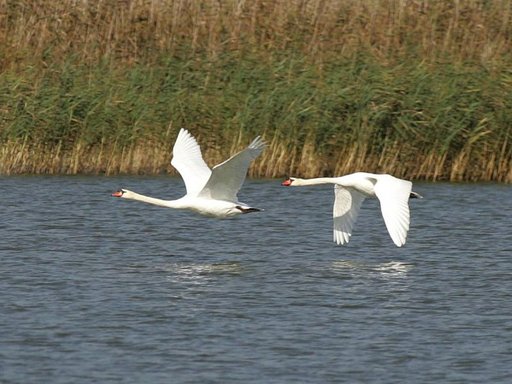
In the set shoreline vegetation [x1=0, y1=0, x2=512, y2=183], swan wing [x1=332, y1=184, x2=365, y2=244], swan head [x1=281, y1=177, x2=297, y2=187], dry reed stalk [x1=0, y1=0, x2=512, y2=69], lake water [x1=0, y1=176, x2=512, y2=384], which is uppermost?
dry reed stalk [x1=0, y1=0, x2=512, y2=69]

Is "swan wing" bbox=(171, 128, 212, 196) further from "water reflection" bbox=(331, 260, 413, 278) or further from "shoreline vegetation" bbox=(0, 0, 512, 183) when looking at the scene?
"shoreline vegetation" bbox=(0, 0, 512, 183)

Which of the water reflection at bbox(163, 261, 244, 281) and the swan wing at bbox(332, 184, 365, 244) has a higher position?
the swan wing at bbox(332, 184, 365, 244)

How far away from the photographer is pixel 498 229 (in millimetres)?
13102

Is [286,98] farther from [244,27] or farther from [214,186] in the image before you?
[214,186]

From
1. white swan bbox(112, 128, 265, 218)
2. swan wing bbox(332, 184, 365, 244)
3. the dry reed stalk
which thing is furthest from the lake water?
the dry reed stalk

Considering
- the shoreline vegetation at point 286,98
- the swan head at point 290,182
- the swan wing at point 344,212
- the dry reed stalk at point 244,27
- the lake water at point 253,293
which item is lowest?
the lake water at point 253,293

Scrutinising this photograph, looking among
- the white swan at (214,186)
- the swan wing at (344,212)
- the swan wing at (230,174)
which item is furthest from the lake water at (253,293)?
the swan wing at (230,174)

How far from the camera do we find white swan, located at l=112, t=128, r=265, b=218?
10141mm

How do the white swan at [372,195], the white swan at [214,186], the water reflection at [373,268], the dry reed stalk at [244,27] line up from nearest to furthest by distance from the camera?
the white swan at [372,195] < the white swan at [214,186] < the water reflection at [373,268] < the dry reed stalk at [244,27]

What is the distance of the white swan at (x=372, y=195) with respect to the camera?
10.0 meters

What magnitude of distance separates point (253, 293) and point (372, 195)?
173 cm

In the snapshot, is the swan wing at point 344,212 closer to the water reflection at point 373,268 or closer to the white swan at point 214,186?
the water reflection at point 373,268

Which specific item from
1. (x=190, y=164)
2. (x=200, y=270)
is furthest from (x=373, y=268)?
(x=190, y=164)

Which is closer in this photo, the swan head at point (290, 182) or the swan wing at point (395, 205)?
the swan wing at point (395, 205)
